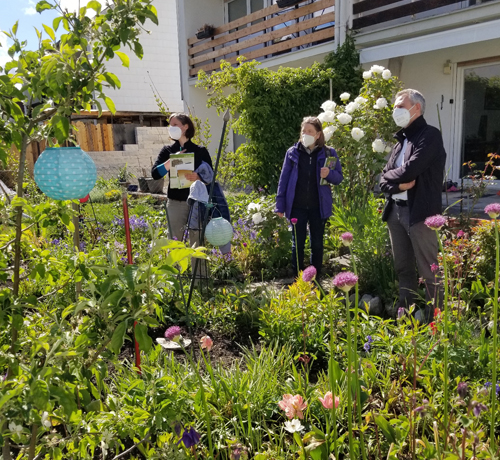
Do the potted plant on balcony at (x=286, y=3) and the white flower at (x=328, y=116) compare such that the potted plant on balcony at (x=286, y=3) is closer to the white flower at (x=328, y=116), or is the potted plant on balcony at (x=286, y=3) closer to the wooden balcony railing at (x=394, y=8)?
the wooden balcony railing at (x=394, y=8)

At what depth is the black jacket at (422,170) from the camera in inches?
113

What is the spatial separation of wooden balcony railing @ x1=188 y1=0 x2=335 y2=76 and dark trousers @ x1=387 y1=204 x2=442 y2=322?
20.6 ft

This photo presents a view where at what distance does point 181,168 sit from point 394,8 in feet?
18.6

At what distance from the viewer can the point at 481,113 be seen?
747 cm

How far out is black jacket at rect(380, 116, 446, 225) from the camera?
288 centimetres

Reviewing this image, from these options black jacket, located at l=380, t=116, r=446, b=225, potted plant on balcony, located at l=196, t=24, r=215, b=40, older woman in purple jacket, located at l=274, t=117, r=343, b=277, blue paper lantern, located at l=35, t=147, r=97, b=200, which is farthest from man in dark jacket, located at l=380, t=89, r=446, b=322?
potted plant on balcony, located at l=196, t=24, r=215, b=40

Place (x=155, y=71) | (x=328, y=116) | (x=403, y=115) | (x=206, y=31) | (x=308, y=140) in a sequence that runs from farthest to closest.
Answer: (x=155, y=71) → (x=206, y=31) → (x=328, y=116) → (x=308, y=140) → (x=403, y=115)

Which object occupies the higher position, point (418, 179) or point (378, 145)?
point (378, 145)

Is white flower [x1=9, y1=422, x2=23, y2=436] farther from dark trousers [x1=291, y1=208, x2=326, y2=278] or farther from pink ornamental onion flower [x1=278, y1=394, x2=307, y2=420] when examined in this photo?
dark trousers [x1=291, y1=208, x2=326, y2=278]

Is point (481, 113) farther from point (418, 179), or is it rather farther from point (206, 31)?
point (206, 31)

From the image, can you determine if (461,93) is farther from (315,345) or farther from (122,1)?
(122,1)

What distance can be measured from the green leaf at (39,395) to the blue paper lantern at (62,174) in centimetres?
75

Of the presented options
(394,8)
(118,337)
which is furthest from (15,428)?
(394,8)

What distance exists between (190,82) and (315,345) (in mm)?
11323
